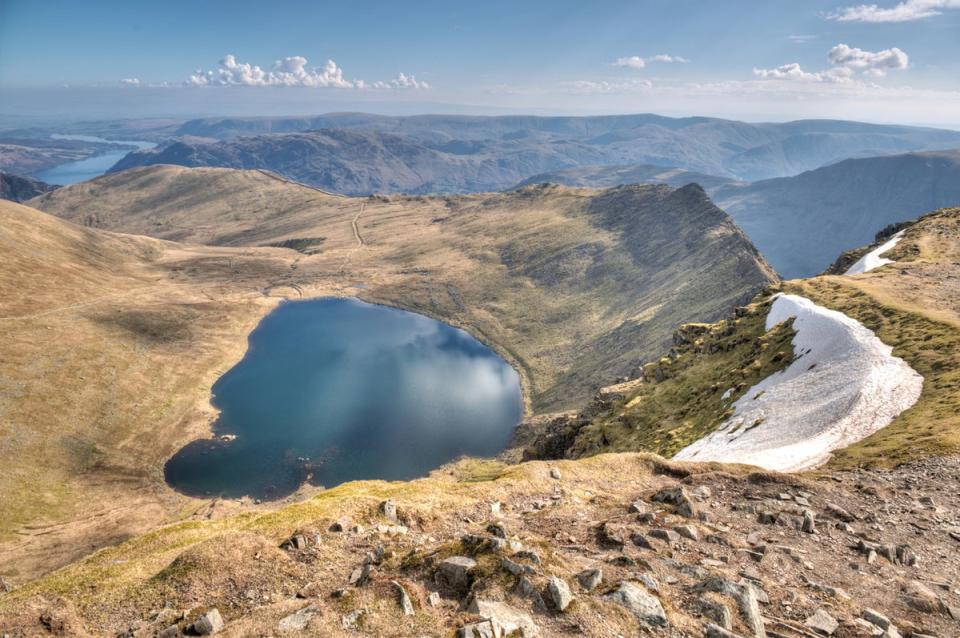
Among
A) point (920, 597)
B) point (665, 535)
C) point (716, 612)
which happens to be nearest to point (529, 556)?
point (716, 612)

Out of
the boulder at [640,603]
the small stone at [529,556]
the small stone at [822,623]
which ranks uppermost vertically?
the boulder at [640,603]

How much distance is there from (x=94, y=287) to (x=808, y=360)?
778 feet

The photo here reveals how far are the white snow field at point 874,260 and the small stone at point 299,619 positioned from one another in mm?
95084

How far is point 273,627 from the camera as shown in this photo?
17625mm

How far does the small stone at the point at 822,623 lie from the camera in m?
17.4

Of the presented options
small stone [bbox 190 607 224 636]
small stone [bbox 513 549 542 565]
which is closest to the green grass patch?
small stone [bbox 513 549 542 565]

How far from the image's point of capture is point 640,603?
59.3ft

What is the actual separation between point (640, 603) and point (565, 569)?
3427 mm

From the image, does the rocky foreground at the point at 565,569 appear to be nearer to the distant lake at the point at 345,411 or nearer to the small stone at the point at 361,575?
the small stone at the point at 361,575

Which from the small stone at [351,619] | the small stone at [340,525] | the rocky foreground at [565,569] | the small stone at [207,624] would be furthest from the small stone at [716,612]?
the small stone at [207,624]

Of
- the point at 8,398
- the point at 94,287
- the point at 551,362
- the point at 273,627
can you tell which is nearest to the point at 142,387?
the point at 8,398

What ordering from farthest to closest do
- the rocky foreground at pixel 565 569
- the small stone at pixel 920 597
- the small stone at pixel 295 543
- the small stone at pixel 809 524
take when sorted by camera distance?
1. the small stone at pixel 809 524
2. the small stone at pixel 295 543
3. the small stone at pixel 920 597
4. the rocky foreground at pixel 565 569

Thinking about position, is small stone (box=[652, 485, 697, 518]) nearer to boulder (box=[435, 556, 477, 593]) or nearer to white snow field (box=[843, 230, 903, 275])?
boulder (box=[435, 556, 477, 593])

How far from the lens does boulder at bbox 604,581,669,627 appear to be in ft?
57.1
